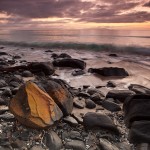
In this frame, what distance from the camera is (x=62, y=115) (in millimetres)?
5117

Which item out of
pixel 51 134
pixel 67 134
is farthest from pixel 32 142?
pixel 67 134

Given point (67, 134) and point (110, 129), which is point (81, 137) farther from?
point (110, 129)

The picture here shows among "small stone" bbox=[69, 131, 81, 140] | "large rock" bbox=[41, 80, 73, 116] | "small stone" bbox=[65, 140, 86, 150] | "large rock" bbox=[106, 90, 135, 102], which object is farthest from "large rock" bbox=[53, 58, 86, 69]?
"small stone" bbox=[65, 140, 86, 150]

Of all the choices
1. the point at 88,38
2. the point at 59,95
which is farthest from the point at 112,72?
the point at 88,38

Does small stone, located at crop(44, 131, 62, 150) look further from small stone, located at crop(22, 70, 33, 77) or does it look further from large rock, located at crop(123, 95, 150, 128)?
small stone, located at crop(22, 70, 33, 77)

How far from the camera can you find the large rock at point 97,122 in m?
4.91

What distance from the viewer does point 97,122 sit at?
499cm

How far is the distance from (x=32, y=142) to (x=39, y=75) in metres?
5.74

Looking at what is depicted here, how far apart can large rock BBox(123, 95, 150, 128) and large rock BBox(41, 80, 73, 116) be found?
3.91 ft

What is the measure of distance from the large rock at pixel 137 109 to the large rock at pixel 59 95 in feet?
3.91

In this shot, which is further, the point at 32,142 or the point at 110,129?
the point at 110,129

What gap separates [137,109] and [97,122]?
83 cm

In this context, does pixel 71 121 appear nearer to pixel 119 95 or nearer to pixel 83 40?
pixel 119 95

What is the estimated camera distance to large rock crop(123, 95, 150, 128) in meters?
4.98
